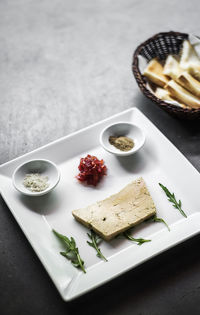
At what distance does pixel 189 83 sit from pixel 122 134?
0.56 metres

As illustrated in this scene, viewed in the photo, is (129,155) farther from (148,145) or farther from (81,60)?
(81,60)

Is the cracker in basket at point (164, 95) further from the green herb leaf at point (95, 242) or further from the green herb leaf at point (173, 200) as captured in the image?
the green herb leaf at point (95, 242)

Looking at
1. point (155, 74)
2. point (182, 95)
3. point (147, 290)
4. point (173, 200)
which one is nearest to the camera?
point (147, 290)

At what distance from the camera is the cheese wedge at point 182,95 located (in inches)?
93.9

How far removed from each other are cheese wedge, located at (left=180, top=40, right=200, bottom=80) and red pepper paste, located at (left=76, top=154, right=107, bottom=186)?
0.92 meters

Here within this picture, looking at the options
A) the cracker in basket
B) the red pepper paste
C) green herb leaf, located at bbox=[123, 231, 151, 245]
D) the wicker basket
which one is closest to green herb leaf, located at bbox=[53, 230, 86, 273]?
green herb leaf, located at bbox=[123, 231, 151, 245]

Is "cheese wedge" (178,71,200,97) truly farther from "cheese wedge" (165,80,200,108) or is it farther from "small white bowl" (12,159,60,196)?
"small white bowl" (12,159,60,196)

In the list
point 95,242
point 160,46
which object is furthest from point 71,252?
point 160,46

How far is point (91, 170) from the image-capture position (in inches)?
83.9

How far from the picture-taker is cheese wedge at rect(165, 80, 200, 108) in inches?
93.9

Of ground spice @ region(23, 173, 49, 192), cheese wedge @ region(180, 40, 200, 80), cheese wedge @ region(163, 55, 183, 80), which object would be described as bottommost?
ground spice @ region(23, 173, 49, 192)

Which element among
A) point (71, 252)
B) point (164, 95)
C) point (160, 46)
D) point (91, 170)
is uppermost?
point (160, 46)

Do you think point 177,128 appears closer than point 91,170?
No

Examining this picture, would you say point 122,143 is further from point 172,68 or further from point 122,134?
point 172,68
